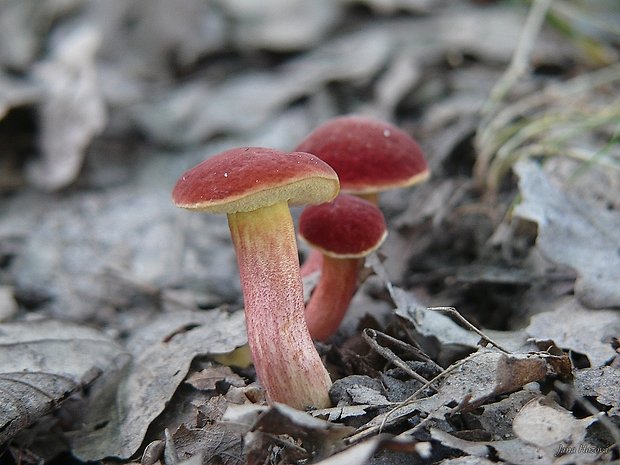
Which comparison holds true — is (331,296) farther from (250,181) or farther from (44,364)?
Result: (44,364)

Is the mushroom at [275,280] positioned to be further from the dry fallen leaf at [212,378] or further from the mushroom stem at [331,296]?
the mushroom stem at [331,296]

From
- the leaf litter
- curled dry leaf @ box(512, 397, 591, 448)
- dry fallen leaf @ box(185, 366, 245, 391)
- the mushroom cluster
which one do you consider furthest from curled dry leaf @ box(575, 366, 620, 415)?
dry fallen leaf @ box(185, 366, 245, 391)

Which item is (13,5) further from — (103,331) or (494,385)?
(494,385)

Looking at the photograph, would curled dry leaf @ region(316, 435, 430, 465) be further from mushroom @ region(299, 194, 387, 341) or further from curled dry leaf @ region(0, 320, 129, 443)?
curled dry leaf @ region(0, 320, 129, 443)

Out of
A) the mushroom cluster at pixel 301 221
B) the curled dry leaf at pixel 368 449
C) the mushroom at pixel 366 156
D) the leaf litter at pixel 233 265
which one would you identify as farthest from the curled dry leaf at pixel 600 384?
the mushroom at pixel 366 156

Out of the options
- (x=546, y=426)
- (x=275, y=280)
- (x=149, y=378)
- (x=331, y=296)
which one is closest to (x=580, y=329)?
(x=546, y=426)

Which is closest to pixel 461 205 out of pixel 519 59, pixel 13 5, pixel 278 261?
pixel 519 59
